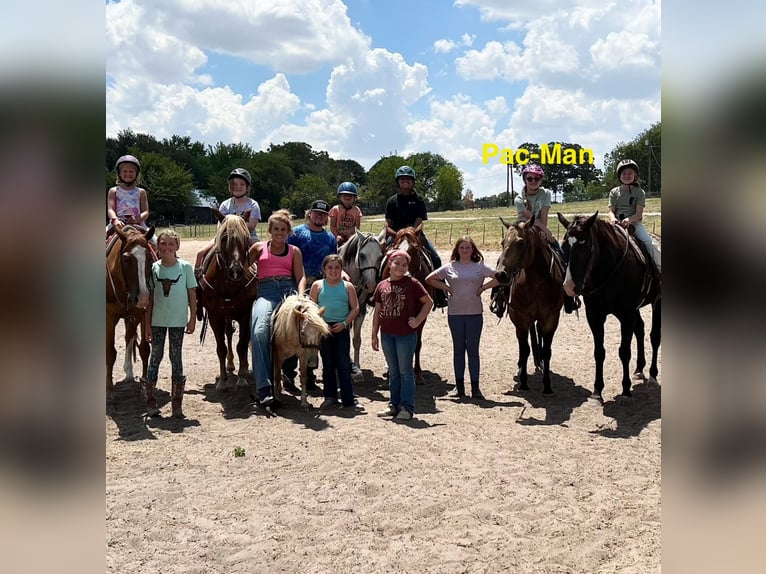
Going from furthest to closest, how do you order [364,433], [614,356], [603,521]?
[614,356], [364,433], [603,521]

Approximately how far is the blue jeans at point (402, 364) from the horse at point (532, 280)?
135 centimetres

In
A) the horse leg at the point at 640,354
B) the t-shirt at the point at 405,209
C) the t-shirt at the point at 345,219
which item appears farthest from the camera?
the t-shirt at the point at 405,209

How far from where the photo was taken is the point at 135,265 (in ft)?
19.7

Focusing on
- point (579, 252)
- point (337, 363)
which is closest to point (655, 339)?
point (579, 252)

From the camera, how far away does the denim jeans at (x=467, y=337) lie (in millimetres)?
7047

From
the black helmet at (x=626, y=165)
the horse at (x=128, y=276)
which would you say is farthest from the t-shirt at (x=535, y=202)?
the horse at (x=128, y=276)

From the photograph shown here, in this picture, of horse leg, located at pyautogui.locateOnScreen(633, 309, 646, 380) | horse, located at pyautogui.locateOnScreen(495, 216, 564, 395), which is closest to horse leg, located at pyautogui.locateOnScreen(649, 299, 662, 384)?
horse leg, located at pyautogui.locateOnScreen(633, 309, 646, 380)

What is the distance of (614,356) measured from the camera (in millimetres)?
9172

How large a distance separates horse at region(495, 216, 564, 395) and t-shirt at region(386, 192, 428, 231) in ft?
6.02

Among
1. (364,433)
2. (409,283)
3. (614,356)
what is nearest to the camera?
(364,433)

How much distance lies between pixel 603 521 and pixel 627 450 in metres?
1.56

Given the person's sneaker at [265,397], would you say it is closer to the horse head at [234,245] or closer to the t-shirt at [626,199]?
the horse head at [234,245]
